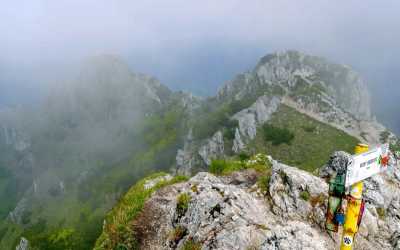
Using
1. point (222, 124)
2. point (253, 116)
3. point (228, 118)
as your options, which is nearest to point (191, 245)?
point (253, 116)

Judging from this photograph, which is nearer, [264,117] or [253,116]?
[253,116]

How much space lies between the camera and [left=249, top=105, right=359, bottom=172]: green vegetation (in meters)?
118

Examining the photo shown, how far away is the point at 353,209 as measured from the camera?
8.80 metres

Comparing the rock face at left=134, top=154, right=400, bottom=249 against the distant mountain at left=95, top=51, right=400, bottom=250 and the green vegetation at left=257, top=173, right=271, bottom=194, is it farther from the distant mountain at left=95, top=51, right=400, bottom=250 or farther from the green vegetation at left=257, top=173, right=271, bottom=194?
the green vegetation at left=257, top=173, right=271, bottom=194

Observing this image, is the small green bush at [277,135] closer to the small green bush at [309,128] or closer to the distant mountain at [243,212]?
the small green bush at [309,128]

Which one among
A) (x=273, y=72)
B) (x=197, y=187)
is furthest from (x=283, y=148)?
(x=197, y=187)

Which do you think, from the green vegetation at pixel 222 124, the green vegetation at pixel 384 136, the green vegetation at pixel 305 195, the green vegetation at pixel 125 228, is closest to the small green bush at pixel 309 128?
the green vegetation at pixel 222 124

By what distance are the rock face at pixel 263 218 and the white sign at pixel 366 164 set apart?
18.9 ft

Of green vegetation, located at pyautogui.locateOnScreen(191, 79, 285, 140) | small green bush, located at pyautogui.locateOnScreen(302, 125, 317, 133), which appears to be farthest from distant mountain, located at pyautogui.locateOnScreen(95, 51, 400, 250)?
green vegetation, located at pyautogui.locateOnScreen(191, 79, 285, 140)

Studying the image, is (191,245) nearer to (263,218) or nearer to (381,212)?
(263,218)

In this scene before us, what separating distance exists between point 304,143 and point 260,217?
11763cm

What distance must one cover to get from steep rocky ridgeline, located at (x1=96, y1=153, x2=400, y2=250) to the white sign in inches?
227

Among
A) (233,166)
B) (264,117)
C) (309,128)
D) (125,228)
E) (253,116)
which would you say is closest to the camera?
(125,228)

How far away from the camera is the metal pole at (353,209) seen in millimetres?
8664
